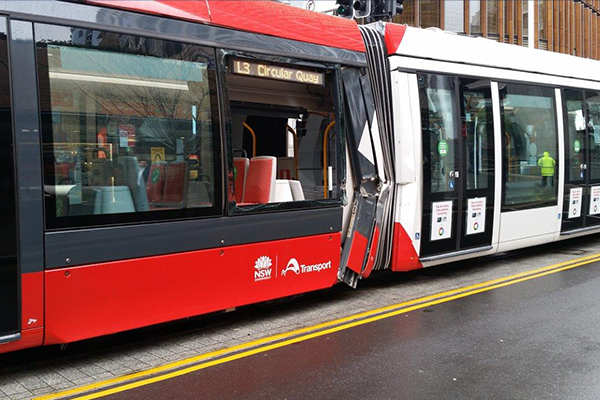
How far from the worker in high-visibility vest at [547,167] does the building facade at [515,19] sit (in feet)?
48.1

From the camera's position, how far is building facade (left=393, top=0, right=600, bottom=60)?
92.1 ft

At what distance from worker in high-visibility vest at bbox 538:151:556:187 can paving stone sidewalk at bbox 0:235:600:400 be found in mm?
1444

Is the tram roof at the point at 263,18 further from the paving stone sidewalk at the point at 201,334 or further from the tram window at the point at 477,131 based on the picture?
the paving stone sidewalk at the point at 201,334

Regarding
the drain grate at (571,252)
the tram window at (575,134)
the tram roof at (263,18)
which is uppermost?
the tram roof at (263,18)

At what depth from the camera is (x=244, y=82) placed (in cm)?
741

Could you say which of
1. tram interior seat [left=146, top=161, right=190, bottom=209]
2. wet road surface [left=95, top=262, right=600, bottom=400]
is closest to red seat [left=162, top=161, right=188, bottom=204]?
tram interior seat [left=146, top=161, right=190, bottom=209]

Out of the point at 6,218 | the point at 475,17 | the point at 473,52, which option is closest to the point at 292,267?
the point at 6,218

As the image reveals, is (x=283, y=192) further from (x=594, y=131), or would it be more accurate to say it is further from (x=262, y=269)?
(x=594, y=131)

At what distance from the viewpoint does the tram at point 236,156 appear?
4680 mm

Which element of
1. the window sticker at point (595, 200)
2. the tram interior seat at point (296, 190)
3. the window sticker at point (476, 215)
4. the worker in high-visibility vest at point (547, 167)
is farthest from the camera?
the window sticker at point (595, 200)

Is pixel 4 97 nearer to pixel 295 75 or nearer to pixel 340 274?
pixel 295 75

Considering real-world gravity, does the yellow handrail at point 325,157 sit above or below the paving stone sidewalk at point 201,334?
above

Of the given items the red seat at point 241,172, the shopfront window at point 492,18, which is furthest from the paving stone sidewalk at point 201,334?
the shopfront window at point 492,18

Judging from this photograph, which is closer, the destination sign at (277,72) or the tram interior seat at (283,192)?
the destination sign at (277,72)
